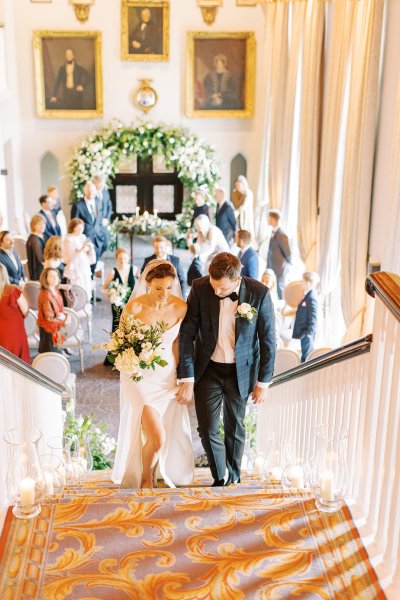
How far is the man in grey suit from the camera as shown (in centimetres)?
1059

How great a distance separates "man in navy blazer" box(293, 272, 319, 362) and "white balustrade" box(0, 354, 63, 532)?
3218 millimetres

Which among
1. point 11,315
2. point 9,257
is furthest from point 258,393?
point 9,257

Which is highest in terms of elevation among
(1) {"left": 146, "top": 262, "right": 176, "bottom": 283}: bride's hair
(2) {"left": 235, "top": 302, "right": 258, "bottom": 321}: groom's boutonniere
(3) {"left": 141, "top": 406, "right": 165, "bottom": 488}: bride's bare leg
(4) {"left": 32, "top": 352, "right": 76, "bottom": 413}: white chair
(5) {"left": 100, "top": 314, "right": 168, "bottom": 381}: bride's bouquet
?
(1) {"left": 146, "top": 262, "right": 176, "bottom": 283}: bride's hair

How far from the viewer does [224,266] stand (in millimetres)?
4633

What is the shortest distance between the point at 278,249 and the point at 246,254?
1.31m

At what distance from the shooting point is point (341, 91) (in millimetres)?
9047

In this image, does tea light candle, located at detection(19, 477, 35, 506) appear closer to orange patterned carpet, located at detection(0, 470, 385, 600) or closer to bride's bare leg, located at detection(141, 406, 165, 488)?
orange patterned carpet, located at detection(0, 470, 385, 600)

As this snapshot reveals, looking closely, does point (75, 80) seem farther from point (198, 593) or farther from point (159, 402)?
point (198, 593)

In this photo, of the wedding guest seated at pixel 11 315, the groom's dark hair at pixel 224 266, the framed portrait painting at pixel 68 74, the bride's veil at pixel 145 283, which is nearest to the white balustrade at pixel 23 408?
the bride's veil at pixel 145 283

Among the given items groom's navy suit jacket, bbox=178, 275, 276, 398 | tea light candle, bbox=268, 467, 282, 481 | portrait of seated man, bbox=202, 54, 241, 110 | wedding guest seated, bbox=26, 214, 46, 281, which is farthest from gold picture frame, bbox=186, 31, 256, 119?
tea light candle, bbox=268, 467, 282, 481

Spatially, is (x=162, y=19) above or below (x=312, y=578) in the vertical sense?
above

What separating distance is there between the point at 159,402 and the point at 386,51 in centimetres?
498

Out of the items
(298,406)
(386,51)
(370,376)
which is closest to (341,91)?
(386,51)

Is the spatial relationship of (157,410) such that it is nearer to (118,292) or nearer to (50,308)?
(50,308)
